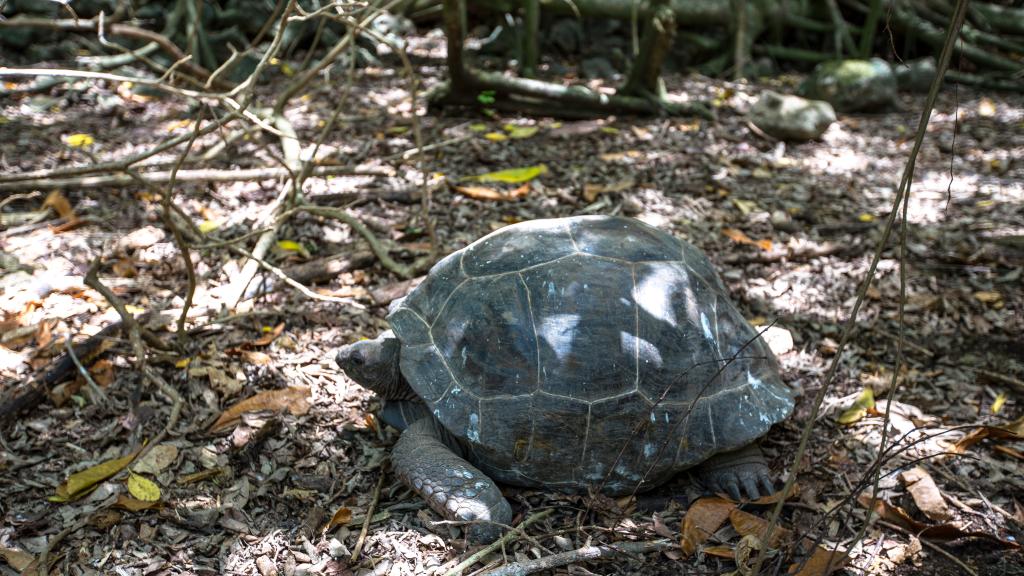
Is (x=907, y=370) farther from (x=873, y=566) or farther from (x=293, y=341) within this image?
(x=293, y=341)

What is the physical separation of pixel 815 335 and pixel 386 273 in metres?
2.51

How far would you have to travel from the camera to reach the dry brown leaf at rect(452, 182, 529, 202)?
5.22 m

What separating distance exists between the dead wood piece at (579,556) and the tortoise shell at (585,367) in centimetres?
27

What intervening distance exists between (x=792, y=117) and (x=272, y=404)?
16.5 ft

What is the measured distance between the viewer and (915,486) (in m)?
3.13

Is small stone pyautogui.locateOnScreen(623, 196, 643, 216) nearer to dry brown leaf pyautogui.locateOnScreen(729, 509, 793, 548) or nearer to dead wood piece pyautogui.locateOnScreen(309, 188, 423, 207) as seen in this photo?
dead wood piece pyautogui.locateOnScreen(309, 188, 423, 207)

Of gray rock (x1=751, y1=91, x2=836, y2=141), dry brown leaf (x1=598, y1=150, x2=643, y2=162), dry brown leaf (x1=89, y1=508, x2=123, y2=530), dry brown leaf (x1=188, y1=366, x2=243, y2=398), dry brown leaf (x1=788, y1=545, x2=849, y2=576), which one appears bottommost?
dry brown leaf (x1=89, y1=508, x2=123, y2=530)

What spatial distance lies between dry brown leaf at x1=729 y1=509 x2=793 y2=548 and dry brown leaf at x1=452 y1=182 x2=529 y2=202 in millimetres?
2868

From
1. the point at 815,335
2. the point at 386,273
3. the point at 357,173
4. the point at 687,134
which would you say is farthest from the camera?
the point at 687,134

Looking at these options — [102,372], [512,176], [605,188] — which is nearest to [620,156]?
[605,188]

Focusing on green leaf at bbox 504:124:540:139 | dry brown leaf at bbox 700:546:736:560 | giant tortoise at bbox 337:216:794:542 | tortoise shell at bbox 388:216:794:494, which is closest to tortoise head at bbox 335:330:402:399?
giant tortoise at bbox 337:216:794:542

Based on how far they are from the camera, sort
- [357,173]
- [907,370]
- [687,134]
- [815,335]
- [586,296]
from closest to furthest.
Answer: [586,296] < [907,370] < [815,335] < [357,173] < [687,134]

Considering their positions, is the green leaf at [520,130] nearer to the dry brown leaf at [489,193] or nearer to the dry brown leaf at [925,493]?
the dry brown leaf at [489,193]

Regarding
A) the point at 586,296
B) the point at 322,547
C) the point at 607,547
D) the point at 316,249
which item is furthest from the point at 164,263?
the point at 607,547
